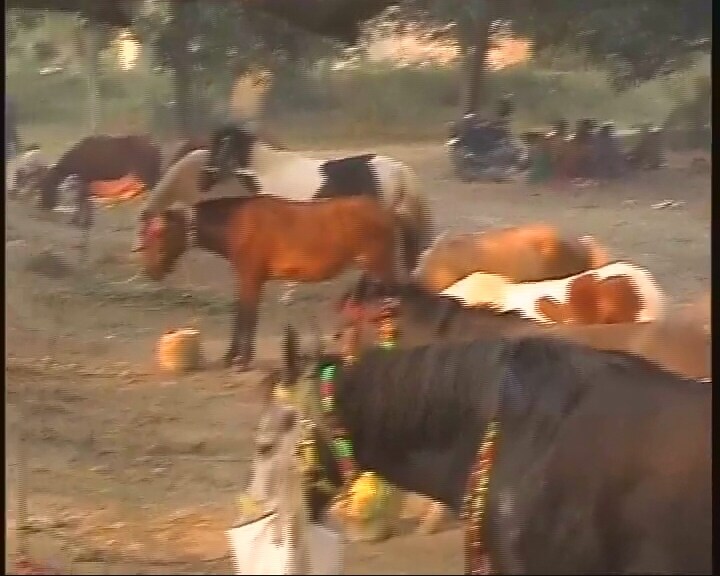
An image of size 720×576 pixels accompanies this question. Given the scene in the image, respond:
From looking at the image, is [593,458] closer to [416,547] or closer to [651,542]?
A: [651,542]

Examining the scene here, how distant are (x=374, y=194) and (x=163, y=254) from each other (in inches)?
11.4

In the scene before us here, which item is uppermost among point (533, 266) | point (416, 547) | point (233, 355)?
point (533, 266)

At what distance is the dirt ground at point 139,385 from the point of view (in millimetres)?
1312

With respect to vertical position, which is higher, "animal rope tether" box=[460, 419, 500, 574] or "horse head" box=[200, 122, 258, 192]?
"horse head" box=[200, 122, 258, 192]

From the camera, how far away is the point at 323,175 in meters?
1.32

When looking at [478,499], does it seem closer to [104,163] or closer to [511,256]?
[511,256]

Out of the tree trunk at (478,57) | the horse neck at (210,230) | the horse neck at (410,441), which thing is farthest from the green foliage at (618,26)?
the horse neck at (410,441)

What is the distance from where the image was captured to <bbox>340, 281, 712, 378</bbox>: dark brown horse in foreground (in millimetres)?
1308

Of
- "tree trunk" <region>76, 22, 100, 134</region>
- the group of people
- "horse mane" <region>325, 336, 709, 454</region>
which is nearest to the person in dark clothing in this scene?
the group of people

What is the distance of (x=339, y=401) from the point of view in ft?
4.37

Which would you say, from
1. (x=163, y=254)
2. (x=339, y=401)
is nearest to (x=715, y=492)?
(x=339, y=401)

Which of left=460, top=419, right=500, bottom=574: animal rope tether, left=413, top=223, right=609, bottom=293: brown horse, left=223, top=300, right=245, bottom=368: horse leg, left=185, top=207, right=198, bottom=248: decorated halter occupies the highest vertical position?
left=185, top=207, right=198, bottom=248: decorated halter

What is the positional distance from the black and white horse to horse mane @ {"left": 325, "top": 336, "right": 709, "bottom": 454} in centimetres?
14

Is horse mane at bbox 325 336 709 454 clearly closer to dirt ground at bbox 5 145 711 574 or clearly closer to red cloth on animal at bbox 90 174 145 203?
dirt ground at bbox 5 145 711 574
